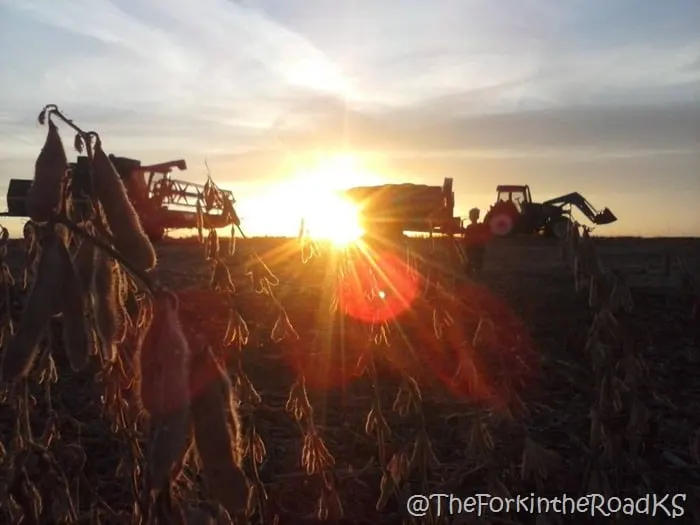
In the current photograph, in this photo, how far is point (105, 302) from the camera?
1484 millimetres

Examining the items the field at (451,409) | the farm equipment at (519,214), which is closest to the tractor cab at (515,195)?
the farm equipment at (519,214)

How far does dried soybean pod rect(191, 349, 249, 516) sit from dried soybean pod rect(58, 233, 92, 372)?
0.32 m

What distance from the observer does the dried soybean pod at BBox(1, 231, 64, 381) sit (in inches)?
48.7

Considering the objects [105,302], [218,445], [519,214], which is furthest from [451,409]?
[519,214]

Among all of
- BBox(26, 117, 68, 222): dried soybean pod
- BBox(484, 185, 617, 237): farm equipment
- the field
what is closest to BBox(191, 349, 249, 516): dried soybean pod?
the field

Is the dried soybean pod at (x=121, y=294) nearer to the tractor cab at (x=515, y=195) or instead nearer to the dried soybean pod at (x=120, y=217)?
the dried soybean pod at (x=120, y=217)

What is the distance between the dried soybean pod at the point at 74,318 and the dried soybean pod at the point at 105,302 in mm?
73

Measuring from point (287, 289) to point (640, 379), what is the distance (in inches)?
455

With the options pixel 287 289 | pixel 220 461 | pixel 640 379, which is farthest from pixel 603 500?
pixel 287 289

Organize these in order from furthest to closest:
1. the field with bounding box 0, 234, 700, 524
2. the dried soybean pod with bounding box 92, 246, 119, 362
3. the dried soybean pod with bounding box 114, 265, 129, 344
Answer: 1. the field with bounding box 0, 234, 700, 524
2. the dried soybean pod with bounding box 114, 265, 129, 344
3. the dried soybean pod with bounding box 92, 246, 119, 362

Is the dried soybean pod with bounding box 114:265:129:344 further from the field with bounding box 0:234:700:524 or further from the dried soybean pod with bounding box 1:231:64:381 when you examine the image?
the dried soybean pod with bounding box 1:231:64:381

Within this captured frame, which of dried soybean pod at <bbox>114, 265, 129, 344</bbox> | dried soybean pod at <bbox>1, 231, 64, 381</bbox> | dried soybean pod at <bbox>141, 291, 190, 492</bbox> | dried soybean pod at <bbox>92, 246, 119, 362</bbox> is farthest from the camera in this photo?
dried soybean pod at <bbox>114, 265, 129, 344</bbox>

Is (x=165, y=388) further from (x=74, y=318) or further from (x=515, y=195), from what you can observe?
(x=515, y=195)

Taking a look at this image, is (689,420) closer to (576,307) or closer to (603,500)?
(603,500)
